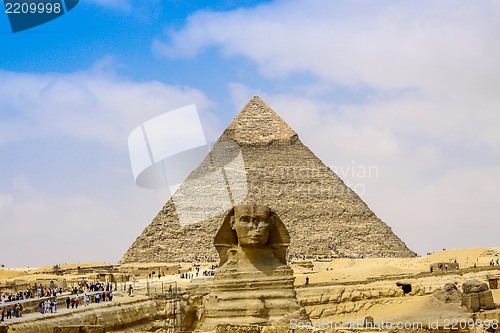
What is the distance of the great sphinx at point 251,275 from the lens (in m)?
9.22

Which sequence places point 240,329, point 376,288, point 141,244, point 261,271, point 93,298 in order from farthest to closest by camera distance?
point 141,244, point 93,298, point 376,288, point 261,271, point 240,329

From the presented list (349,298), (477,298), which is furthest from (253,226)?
(349,298)

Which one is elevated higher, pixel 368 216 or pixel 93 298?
pixel 368 216

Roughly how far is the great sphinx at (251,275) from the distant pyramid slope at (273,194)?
12061cm

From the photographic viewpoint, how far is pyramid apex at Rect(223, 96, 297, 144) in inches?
5423

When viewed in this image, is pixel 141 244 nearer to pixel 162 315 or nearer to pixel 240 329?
pixel 162 315

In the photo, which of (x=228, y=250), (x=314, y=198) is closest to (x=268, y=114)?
(x=314, y=198)

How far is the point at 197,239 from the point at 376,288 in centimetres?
11411

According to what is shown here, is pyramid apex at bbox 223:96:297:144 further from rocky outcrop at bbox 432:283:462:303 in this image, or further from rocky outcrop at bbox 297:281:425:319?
rocky outcrop at bbox 432:283:462:303

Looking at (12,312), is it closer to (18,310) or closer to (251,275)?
(18,310)

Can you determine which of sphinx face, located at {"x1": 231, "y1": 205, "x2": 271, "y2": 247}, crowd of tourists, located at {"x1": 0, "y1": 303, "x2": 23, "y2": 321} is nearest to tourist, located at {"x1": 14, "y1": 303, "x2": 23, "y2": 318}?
crowd of tourists, located at {"x1": 0, "y1": 303, "x2": 23, "y2": 321}

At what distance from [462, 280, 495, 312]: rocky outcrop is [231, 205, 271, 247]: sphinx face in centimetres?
237

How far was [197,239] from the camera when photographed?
131 meters

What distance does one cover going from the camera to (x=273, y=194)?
139 metres
